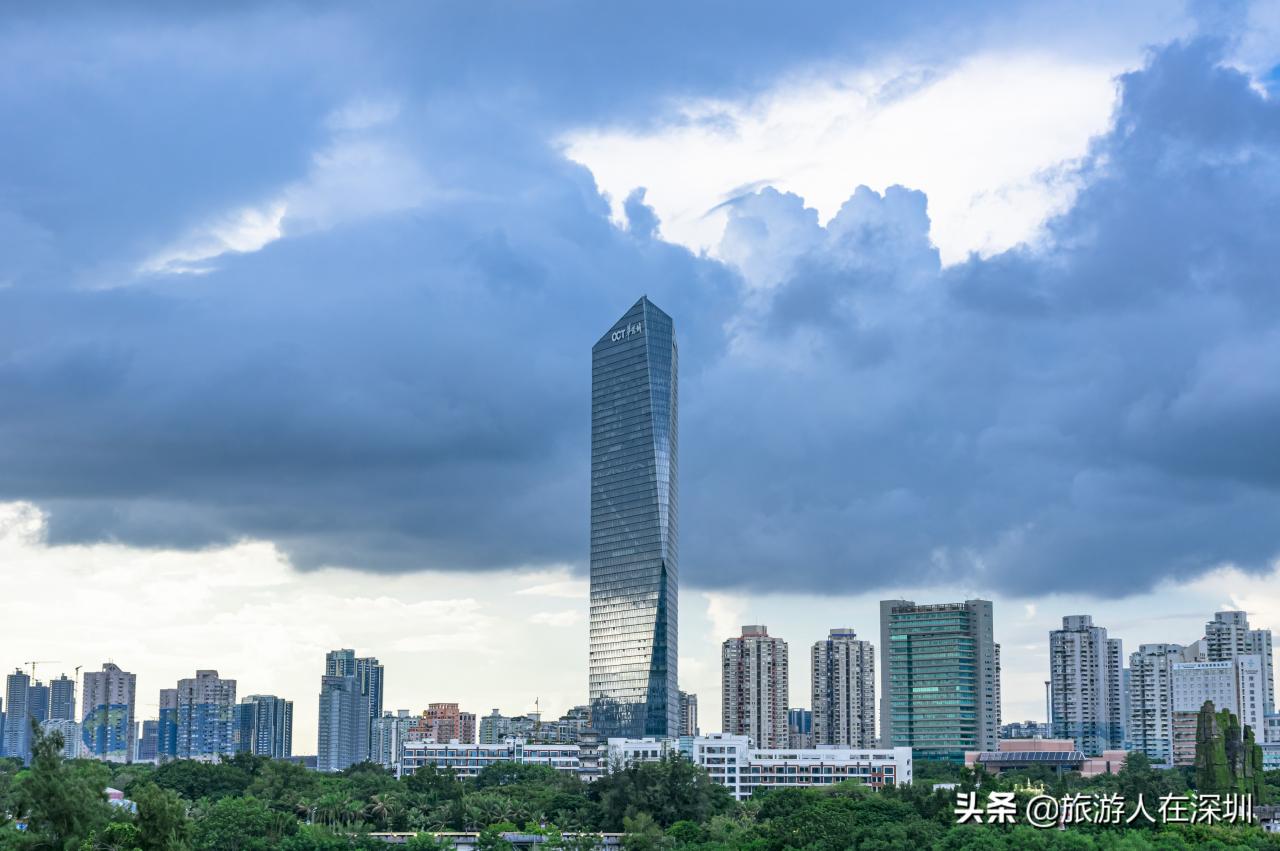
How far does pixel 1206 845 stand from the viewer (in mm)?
74812

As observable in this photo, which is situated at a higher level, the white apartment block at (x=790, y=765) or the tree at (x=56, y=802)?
the tree at (x=56, y=802)

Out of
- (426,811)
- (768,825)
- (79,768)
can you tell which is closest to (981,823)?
(768,825)

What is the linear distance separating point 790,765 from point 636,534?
3784cm

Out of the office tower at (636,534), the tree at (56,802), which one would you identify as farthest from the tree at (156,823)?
the office tower at (636,534)

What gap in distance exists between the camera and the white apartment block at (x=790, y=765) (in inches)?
6526

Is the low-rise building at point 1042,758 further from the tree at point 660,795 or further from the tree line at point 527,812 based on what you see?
the tree at point 660,795

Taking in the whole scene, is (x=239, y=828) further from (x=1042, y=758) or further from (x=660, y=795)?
(x=1042, y=758)

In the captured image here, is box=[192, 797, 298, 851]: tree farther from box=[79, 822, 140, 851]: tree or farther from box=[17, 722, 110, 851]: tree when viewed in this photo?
box=[17, 722, 110, 851]: tree

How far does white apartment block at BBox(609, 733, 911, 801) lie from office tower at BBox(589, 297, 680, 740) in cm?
2032

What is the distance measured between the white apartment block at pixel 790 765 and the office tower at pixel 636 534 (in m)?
20.3

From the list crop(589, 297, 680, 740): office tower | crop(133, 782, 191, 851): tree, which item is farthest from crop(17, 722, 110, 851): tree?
crop(589, 297, 680, 740): office tower

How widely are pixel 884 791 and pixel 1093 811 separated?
40.2 m

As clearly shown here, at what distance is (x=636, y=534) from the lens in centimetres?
19188

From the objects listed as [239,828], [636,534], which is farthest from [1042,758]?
[239,828]
